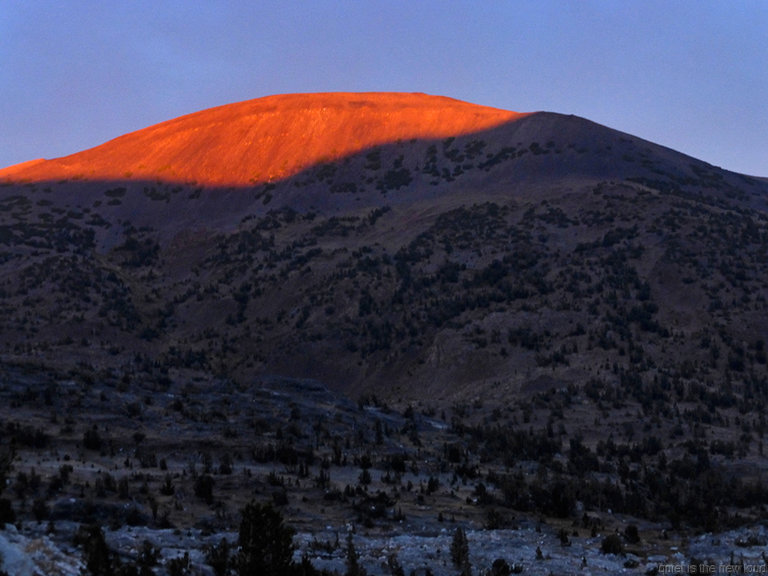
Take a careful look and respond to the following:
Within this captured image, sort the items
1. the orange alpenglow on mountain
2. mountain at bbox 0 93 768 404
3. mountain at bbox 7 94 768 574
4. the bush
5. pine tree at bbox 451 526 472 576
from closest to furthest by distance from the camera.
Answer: pine tree at bbox 451 526 472 576
the bush
mountain at bbox 7 94 768 574
mountain at bbox 0 93 768 404
the orange alpenglow on mountain

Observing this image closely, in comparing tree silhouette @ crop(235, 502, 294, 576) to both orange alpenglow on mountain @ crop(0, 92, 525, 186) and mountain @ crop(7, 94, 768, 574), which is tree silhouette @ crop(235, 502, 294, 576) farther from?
orange alpenglow on mountain @ crop(0, 92, 525, 186)

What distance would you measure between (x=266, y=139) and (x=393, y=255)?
3762cm

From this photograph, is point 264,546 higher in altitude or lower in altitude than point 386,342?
lower

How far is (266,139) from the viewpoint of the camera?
89.9 metres

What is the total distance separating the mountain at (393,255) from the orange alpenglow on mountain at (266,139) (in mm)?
368

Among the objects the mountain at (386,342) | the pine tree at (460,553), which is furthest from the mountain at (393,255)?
the pine tree at (460,553)

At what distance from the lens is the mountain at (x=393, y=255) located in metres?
42.0

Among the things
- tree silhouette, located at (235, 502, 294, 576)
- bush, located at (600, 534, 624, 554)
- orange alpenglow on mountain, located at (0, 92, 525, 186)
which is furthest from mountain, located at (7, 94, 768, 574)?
tree silhouette, located at (235, 502, 294, 576)

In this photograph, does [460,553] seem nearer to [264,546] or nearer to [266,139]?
[264,546]

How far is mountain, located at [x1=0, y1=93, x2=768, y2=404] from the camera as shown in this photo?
42.0 m

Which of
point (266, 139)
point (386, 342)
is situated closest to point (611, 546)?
point (386, 342)

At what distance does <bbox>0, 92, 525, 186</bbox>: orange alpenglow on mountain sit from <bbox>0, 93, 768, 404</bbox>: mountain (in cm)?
37

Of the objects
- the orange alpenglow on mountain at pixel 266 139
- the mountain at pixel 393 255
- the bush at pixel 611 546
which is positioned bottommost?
the bush at pixel 611 546

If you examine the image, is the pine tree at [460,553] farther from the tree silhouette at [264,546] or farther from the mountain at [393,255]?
the mountain at [393,255]
